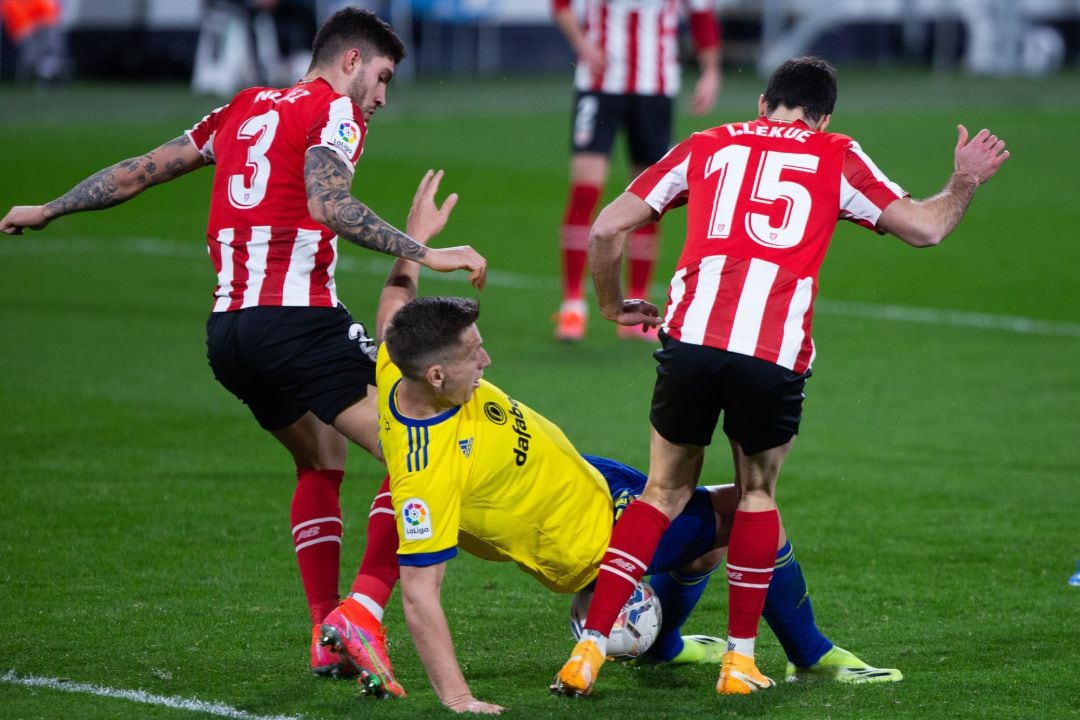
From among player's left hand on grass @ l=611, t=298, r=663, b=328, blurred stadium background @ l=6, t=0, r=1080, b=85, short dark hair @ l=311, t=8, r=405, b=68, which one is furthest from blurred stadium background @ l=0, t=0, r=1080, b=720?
blurred stadium background @ l=6, t=0, r=1080, b=85

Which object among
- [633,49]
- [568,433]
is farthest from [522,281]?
[568,433]

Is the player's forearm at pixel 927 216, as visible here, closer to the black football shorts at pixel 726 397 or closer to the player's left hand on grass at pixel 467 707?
the black football shorts at pixel 726 397

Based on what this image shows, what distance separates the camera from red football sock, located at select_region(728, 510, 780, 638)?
14.6ft

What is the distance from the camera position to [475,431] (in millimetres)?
4332

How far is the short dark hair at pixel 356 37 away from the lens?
485 centimetres

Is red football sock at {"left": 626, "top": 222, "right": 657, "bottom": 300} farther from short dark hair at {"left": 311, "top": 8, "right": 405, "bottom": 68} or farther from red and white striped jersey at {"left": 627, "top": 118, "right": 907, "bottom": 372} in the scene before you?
red and white striped jersey at {"left": 627, "top": 118, "right": 907, "bottom": 372}

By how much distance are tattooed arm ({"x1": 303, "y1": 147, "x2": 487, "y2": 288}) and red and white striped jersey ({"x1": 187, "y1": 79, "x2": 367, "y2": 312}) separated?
0.59 ft

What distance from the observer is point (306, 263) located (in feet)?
15.7

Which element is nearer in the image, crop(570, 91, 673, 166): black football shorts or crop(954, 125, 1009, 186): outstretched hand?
crop(954, 125, 1009, 186): outstretched hand

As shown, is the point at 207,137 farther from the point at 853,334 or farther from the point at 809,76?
the point at 853,334

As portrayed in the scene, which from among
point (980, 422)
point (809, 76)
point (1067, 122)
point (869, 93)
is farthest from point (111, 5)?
point (809, 76)

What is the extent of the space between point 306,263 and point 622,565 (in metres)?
1.30

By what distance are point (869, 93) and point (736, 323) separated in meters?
23.2

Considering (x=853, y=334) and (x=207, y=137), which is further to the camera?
(x=853, y=334)
